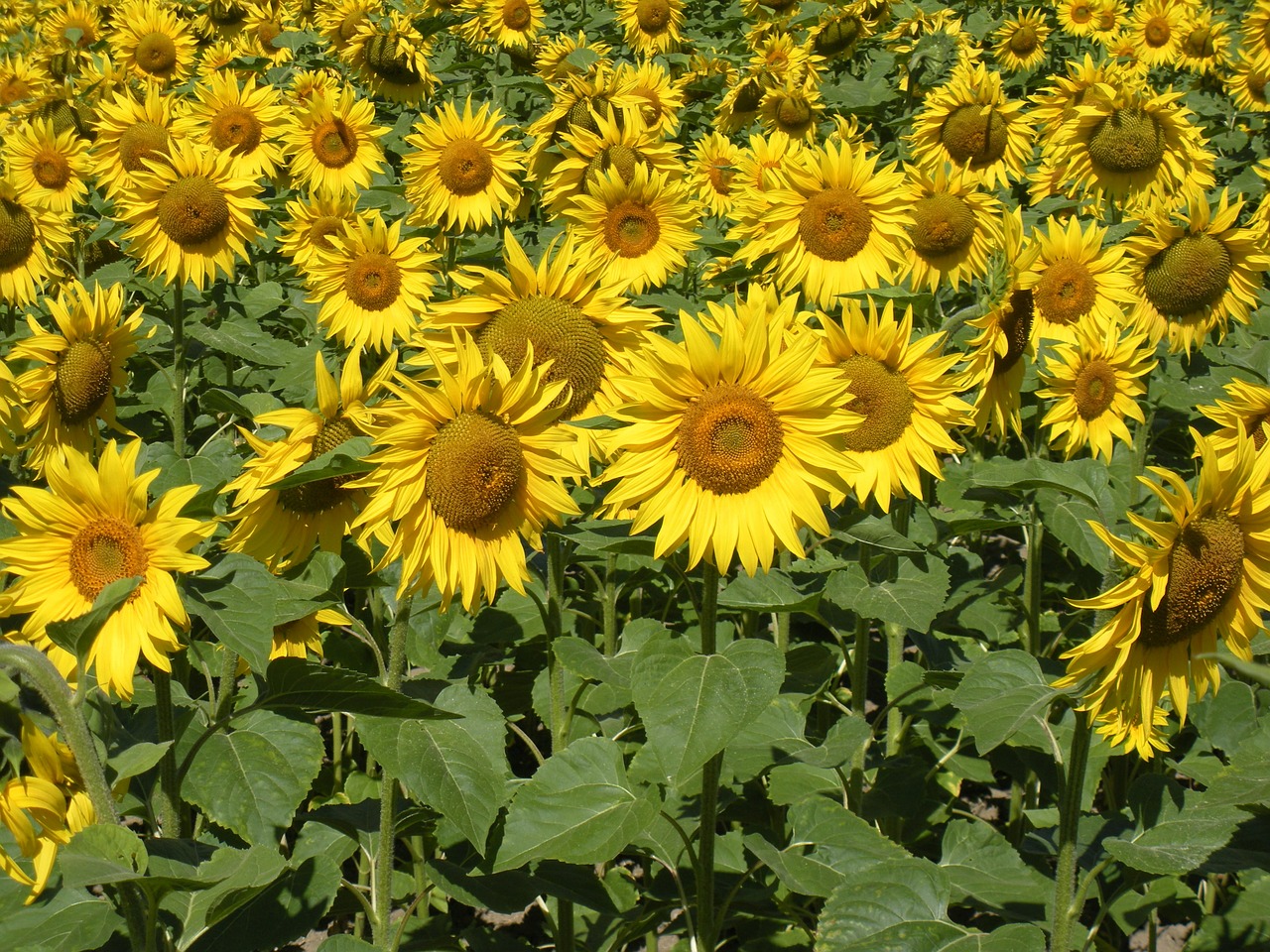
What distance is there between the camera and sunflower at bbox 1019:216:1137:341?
3.87 metres

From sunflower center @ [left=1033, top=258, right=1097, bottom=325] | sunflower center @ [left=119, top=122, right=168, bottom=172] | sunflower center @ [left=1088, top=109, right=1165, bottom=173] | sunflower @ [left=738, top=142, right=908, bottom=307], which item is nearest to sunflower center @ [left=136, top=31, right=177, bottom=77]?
sunflower center @ [left=119, top=122, right=168, bottom=172]

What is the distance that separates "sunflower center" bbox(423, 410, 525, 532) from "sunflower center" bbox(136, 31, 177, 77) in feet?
23.7

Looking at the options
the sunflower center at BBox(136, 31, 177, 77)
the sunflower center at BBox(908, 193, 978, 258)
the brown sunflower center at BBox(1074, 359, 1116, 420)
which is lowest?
the brown sunflower center at BBox(1074, 359, 1116, 420)

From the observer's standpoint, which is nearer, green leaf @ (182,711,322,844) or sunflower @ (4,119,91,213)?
green leaf @ (182,711,322,844)

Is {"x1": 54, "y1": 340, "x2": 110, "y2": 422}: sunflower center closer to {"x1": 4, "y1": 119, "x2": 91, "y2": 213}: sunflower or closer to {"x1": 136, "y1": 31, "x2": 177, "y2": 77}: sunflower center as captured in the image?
{"x1": 4, "y1": 119, "x2": 91, "y2": 213}: sunflower

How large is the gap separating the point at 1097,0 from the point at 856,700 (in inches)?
349

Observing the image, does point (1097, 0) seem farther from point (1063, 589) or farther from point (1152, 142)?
point (1063, 589)

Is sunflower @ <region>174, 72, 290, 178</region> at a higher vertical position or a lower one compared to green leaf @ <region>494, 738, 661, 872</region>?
higher

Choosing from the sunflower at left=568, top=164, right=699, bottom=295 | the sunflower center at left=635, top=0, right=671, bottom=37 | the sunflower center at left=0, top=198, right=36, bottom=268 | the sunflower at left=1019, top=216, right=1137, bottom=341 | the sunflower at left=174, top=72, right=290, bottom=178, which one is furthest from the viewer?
the sunflower center at left=635, top=0, right=671, bottom=37

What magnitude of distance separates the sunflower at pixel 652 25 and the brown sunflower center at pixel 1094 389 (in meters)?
6.19

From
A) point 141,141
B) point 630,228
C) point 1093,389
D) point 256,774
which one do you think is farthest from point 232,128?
point 1093,389

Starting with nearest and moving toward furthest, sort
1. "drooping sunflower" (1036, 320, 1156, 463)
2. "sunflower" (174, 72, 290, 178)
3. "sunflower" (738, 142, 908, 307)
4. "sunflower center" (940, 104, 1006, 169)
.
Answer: "drooping sunflower" (1036, 320, 1156, 463), "sunflower" (738, 142, 908, 307), "sunflower center" (940, 104, 1006, 169), "sunflower" (174, 72, 290, 178)

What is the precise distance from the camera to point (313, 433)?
2395 mm

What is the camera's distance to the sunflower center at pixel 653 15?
902cm
